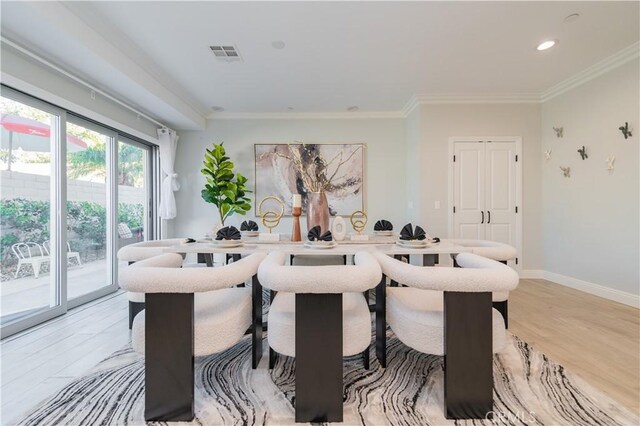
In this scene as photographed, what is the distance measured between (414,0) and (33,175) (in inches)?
150

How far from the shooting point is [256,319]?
1665 millimetres

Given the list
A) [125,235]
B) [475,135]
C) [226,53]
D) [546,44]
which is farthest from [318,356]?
[475,135]

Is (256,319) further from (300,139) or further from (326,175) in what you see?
(300,139)

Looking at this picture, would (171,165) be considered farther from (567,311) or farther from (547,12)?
(567,311)

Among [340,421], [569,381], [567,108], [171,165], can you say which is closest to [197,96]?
[171,165]

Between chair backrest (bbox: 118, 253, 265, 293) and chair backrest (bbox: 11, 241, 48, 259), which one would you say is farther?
chair backrest (bbox: 11, 241, 48, 259)

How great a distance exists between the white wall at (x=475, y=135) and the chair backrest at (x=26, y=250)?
4542 mm

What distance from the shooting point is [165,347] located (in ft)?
4.02

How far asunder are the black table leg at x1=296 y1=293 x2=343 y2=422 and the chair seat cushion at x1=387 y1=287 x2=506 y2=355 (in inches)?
14.8

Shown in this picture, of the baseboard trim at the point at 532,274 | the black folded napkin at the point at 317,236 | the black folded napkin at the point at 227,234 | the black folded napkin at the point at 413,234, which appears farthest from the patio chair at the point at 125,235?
the baseboard trim at the point at 532,274

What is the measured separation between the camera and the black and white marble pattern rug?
51.1 inches

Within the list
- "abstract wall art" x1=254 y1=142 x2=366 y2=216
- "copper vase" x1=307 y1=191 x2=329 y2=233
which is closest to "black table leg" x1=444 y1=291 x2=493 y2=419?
"copper vase" x1=307 y1=191 x2=329 y2=233

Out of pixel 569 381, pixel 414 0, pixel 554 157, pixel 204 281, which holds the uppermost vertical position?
pixel 414 0

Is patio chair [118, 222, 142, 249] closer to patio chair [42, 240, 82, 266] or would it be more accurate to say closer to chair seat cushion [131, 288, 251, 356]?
patio chair [42, 240, 82, 266]
